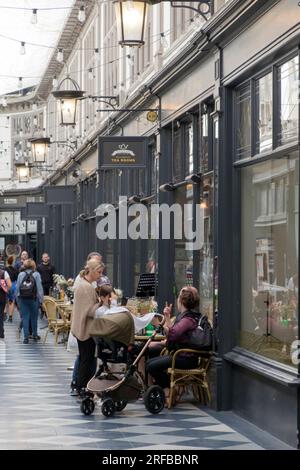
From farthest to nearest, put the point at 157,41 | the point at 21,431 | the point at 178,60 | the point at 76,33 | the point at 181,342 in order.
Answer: the point at 76,33
the point at 157,41
the point at 178,60
the point at 181,342
the point at 21,431

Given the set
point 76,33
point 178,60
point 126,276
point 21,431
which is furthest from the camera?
point 76,33

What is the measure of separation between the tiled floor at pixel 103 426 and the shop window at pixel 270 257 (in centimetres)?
92

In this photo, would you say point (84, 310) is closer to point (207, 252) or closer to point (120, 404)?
point (120, 404)

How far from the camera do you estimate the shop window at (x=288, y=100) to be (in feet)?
34.7

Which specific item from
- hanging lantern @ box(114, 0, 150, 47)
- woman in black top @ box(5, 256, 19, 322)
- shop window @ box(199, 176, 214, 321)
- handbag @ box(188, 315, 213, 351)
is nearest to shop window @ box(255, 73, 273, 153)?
shop window @ box(199, 176, 214, 321)

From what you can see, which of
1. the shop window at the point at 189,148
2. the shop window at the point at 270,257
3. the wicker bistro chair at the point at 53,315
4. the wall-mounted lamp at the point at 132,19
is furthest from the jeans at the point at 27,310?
the shop window at the point at 270,257

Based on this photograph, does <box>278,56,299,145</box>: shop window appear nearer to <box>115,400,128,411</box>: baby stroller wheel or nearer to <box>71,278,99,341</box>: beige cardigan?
<box>71,278,99,341</box>: beige cardigan

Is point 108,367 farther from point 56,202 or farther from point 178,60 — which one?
point 56,202

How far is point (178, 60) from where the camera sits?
51.7 feet

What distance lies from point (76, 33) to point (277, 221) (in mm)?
25622

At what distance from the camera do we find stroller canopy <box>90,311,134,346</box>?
12656 mm

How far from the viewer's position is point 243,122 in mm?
12844

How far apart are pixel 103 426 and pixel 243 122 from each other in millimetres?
3912
